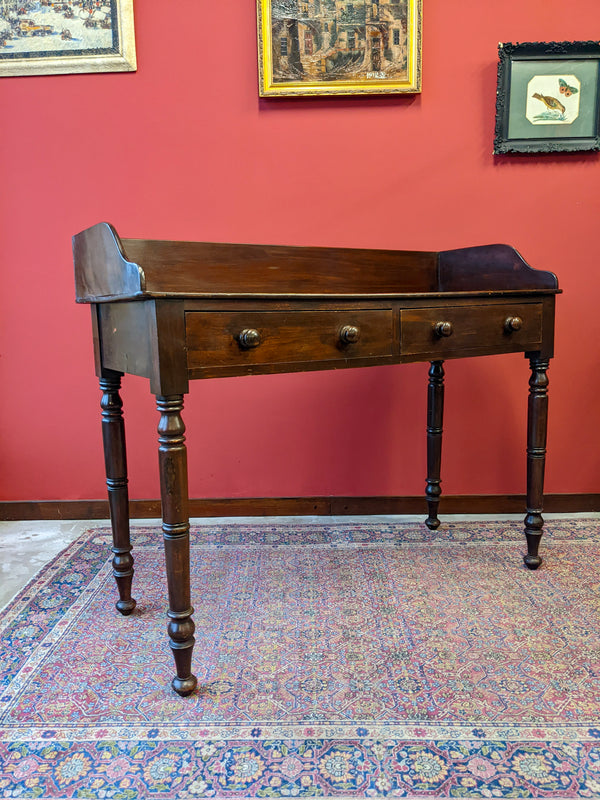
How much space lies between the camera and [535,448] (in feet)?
7.22

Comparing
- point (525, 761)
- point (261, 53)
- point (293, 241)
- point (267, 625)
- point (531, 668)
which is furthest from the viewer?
point (293, 241)

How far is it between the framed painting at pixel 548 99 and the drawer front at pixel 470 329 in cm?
99

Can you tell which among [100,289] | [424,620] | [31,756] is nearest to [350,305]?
[100,289]

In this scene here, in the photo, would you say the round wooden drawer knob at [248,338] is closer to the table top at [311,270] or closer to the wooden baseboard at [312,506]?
the table top at [311,270]

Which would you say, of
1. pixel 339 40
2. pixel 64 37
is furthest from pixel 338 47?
pixel 64 37

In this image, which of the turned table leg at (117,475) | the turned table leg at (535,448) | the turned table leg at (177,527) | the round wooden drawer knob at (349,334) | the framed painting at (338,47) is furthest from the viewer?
the framed painting at (338,47)

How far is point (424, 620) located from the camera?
1.83 m

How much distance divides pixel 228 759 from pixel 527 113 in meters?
2.80

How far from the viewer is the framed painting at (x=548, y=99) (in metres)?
2.51

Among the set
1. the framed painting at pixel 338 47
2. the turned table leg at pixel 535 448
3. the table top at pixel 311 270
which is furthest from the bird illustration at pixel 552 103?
the turned table leg at pixel 535 448

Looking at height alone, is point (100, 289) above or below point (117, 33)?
below

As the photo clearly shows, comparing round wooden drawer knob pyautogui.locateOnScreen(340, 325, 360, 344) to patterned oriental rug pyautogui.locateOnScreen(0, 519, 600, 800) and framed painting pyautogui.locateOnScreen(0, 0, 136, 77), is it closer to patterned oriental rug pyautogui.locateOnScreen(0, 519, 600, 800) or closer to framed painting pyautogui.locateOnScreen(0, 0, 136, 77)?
patterned oriental rug pyautogui.locateOnScreen(0, 519, 600, 800)

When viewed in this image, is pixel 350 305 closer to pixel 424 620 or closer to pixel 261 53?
pixel 424 620

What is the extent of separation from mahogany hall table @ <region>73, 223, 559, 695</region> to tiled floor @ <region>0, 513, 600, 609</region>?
20.8 inches
